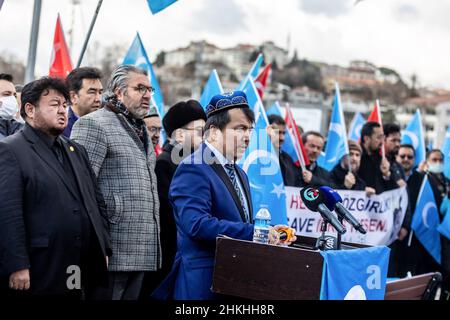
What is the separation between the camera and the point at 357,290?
3926 mm

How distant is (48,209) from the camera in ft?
12.8

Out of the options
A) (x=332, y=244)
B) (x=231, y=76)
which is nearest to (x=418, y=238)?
(x=332, y=244)

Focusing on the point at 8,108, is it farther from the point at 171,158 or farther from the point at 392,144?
the point at 392,144

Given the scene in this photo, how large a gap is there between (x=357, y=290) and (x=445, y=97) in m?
145

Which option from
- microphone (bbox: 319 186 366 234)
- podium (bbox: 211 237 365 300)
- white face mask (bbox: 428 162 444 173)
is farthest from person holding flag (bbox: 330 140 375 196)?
podium (bbox: 211 237 365 300)

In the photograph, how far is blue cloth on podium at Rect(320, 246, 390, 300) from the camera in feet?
12.1

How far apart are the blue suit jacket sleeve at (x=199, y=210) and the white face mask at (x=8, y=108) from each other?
65.2 inches

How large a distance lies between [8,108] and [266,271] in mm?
2543

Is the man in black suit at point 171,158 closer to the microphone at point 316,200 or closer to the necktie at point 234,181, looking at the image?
the necktie at point 234,181

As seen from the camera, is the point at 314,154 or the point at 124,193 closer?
the point at 124,193

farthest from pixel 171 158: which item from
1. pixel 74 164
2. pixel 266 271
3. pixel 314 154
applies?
pixel 314 154

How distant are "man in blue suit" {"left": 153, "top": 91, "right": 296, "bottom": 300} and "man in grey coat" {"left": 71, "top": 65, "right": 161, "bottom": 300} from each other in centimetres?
44

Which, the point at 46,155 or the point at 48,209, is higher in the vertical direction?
the point at 46,155
